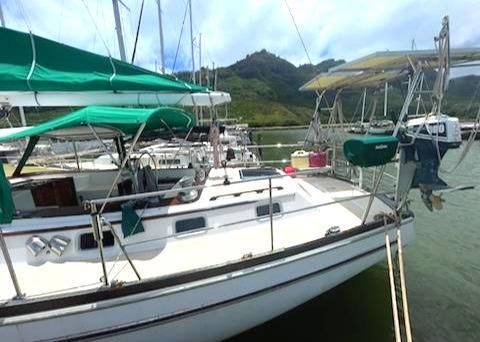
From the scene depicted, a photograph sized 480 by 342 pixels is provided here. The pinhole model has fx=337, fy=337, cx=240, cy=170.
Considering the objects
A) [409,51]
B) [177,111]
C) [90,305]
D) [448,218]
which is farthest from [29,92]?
[448,218]

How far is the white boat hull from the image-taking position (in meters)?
3.09

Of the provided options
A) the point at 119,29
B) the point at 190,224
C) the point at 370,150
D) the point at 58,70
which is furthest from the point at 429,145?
the point at 119,29

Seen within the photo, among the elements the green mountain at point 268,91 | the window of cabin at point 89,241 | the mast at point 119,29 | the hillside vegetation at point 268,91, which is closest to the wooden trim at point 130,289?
the window of cabin at point 89,241

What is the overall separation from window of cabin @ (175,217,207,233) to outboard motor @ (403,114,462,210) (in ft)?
8.84

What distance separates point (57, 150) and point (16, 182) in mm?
6579

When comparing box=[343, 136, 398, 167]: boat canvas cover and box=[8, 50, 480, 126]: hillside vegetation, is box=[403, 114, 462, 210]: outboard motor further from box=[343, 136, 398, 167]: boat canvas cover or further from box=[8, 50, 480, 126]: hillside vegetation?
box=[8, 50, 480, 126]: hillside vegetation

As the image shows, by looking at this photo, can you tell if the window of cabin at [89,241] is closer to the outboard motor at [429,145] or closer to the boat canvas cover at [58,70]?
the boat canvas cover at [58,70]

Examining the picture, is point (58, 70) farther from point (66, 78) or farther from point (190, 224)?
point (190, 224)

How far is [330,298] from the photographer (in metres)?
5.30

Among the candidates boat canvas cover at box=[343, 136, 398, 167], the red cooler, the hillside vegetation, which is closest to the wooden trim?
boat canvas cover at box=[343, 136, 398, 167]

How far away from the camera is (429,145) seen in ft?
13.5

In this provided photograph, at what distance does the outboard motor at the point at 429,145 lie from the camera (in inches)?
157

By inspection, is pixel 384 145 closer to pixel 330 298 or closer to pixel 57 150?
pixel 330 298

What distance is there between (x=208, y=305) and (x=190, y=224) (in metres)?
1.12
